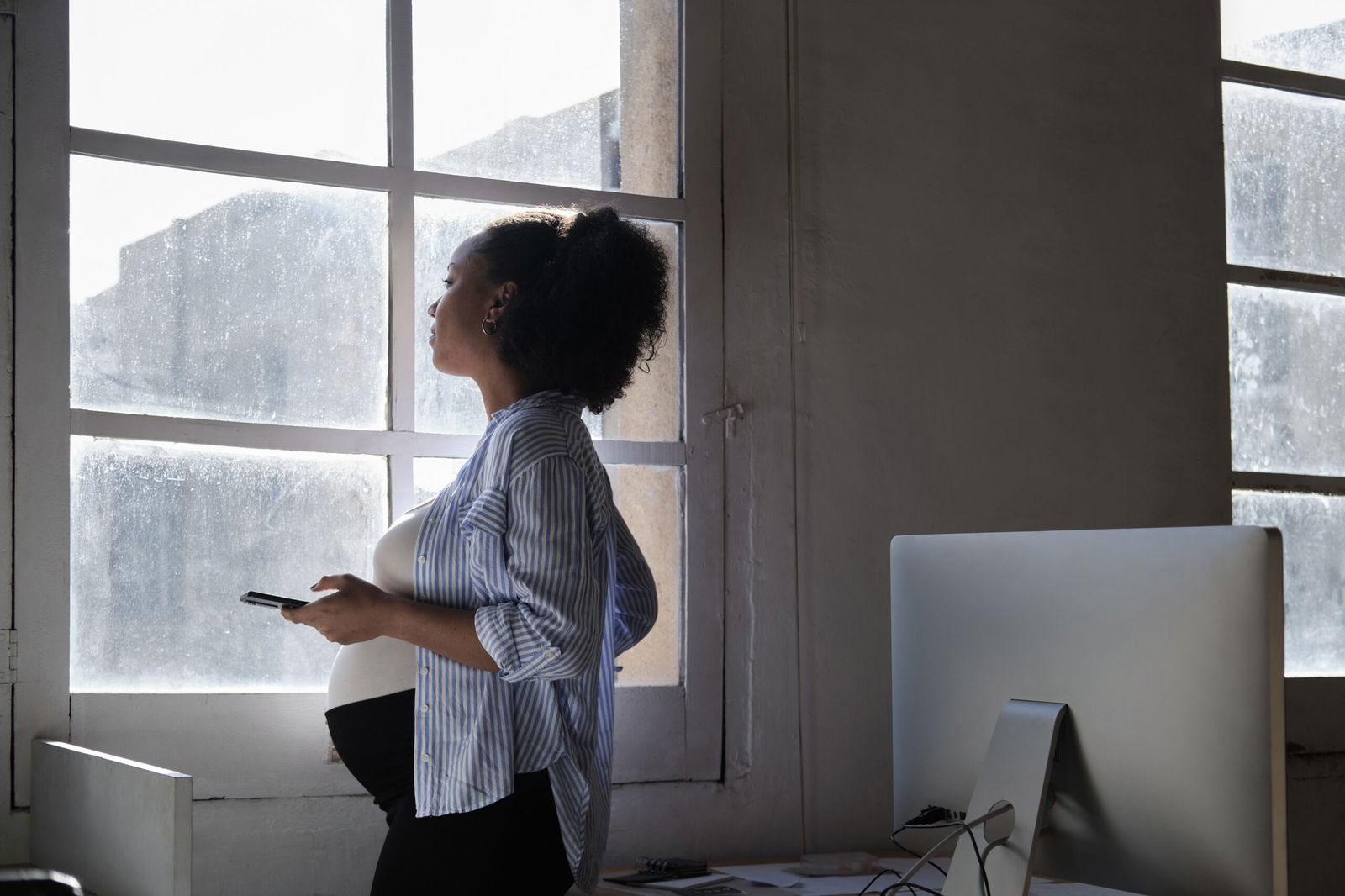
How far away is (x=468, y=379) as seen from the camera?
7.82ft

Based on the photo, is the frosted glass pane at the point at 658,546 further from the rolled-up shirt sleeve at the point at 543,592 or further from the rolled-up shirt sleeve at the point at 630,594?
the rolled-up shirt sleeve at the point at 543,592

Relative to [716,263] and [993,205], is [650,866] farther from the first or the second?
[993,205]

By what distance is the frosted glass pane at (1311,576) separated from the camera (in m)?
3.11

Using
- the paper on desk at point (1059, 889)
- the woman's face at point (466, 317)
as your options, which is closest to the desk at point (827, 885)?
the paper on desk at point (1059, 889)

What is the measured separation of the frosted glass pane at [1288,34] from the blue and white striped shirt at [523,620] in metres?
2.28

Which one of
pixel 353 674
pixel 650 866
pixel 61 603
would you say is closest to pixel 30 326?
pixel 61 603

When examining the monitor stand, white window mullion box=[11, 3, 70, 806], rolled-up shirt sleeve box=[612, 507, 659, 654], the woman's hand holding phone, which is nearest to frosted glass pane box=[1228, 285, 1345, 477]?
rolled-up shirt sleeve box=[612, 507, 659, 654]

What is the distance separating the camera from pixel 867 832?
2.58m

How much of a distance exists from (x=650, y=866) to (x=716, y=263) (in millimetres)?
1183

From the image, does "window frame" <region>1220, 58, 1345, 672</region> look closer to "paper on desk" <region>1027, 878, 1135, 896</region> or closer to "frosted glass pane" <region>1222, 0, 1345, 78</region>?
"frosted glass pane" <region>1222, 0, 1345, 78</region>

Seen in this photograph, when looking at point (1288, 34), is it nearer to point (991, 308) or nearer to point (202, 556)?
point (991, 308)

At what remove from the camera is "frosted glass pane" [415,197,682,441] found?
2359 millimetres

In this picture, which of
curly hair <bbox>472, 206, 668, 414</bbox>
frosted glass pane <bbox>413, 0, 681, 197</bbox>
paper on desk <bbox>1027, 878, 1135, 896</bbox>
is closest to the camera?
curly hair <bbox>472, 206, 668, 414</bbox>

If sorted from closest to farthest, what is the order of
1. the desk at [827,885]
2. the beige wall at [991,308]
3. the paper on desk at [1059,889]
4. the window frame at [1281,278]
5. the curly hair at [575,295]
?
1. the curly hair at [575,295]
2. the desk at [827,885]
3. the paper on desk at [1059,889]
4. the beige wall at [991,308]
5. the window frame at [1281,278]
